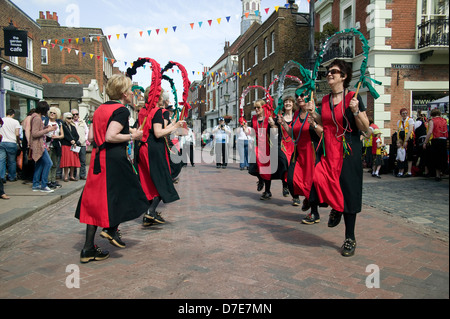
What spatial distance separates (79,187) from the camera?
895 cm

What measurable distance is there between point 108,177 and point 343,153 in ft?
8.16

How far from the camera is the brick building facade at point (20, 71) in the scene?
15312 millimetres

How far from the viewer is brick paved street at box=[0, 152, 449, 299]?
2893mm

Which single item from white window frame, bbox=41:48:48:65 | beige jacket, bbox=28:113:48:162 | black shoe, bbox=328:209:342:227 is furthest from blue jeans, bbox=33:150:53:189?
white window frame, bbox=41:48:48:65

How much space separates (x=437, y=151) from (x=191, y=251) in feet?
25.7

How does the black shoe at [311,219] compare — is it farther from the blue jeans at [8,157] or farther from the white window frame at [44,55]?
the white window frame at [44,55]

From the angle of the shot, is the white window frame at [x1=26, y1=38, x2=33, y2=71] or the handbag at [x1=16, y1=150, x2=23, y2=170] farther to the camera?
the white window frame at [x1=26, y1=38, x2=33, y2=71]

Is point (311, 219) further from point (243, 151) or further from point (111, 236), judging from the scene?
point (243, 151)

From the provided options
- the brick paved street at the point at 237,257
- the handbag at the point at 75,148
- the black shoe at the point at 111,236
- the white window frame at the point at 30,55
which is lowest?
the brick paved street at the point at 237,257

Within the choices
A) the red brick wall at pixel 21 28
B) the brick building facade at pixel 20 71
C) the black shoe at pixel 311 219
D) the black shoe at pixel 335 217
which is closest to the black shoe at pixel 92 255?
the black shoe at pixel 335 217

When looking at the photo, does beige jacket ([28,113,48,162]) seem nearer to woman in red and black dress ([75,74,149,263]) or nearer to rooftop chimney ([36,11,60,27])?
woman in red and black dress ([75,74,149,263])

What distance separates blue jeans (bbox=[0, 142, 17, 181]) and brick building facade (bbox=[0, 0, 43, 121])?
247 inches

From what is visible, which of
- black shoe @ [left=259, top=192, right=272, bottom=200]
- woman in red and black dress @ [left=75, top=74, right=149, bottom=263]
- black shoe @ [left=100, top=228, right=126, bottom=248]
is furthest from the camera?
black shoe @ [left=259, top=192, right=272, bottom=200]

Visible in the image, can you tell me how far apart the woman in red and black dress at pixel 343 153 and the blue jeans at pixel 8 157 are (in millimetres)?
7778
